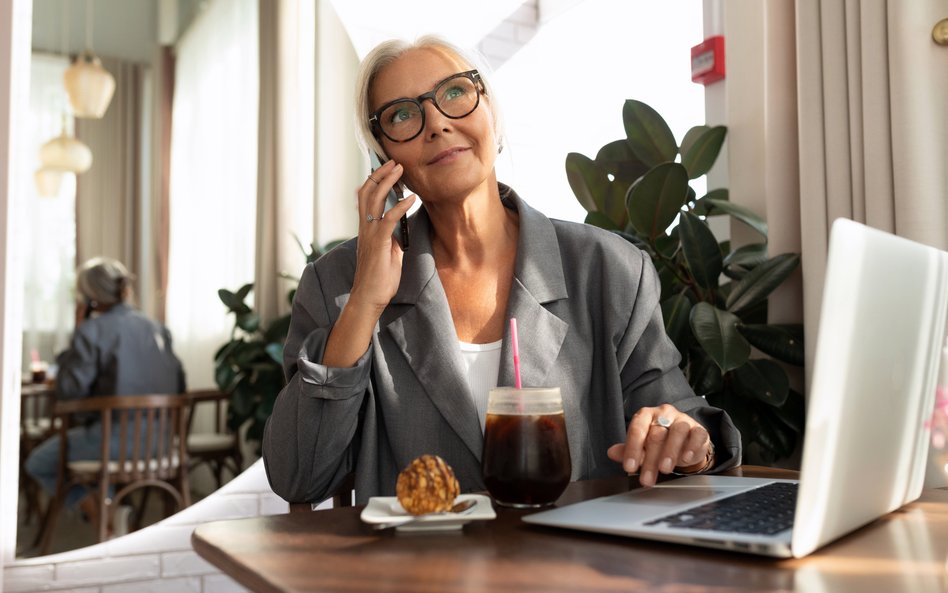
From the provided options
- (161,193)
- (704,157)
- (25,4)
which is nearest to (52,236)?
(161,193)

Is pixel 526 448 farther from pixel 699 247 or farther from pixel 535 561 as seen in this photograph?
pixel 699 247

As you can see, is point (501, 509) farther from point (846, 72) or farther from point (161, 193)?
point (161, 193)

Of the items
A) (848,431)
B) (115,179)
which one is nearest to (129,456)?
(115,179)

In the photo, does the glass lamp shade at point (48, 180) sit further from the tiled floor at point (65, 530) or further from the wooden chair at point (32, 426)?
the tiled floor at point (65, 530)

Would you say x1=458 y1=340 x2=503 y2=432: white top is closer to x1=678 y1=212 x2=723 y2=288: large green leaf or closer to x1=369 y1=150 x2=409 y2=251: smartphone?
x1=369 y1=150 x2=409 y2=251: smartphone

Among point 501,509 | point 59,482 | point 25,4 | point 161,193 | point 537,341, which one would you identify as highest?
point 25,4

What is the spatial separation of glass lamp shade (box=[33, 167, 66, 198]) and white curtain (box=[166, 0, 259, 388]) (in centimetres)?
32

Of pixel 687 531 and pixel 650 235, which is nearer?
pixel 687 531

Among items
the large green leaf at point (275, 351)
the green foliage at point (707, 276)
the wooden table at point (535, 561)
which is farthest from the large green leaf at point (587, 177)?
the wooden table at point (535, 561)

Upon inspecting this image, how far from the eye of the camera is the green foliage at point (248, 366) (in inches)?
103

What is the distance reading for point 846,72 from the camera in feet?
5.50

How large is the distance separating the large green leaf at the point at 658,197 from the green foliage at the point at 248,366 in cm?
114

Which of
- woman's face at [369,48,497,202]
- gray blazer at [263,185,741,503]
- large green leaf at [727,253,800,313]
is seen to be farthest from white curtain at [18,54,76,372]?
large green leaf at [727,253,800,313]

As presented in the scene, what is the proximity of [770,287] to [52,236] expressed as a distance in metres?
1.85
